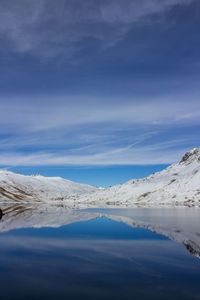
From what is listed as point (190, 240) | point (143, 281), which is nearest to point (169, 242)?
point (190, 240)

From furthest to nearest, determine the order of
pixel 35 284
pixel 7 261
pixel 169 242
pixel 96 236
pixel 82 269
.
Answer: pixel 96 236 → pixel 169 242 → pixel 7 261 → pixel 82 269 → pixel 35 284

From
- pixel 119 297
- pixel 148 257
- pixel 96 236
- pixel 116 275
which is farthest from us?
pixel 96 236

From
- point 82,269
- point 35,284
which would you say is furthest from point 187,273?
point 35,284

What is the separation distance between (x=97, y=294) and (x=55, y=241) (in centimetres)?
2802

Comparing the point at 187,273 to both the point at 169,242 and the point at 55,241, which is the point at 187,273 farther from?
the point at 55,241

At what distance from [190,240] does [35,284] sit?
26.9 metres

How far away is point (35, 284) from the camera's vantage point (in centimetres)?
2805

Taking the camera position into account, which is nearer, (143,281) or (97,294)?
(97,294)

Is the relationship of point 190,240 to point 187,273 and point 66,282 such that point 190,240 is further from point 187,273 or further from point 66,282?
point 66,282

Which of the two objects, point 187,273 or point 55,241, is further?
point 55,241

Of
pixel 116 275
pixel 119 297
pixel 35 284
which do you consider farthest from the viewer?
pixel 116 275

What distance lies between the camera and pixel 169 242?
163 ft

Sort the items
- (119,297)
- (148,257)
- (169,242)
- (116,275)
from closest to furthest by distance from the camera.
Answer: (119,297) → (116,275) → (148,257) → (169,242)

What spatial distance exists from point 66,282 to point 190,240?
25186mm
